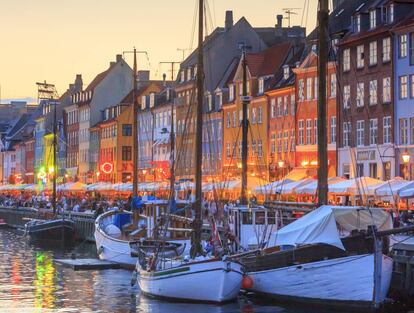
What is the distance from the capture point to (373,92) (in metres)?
71.7

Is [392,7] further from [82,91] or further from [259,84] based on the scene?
[82,91]

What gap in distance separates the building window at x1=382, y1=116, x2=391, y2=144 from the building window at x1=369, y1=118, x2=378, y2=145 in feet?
3.09

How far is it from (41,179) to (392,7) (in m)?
79.1

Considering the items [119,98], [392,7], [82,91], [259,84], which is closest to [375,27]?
[392,7]

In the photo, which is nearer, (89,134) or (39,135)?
(89,134)

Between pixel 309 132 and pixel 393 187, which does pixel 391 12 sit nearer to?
pixel 309 132

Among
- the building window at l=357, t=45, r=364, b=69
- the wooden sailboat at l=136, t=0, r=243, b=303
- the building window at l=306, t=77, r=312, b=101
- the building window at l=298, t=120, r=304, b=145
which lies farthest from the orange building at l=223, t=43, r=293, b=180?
the wooden sailboat at l=136, t=0, r=243, b=303

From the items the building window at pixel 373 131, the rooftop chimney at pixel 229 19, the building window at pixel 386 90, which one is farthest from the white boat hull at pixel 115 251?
the rooftop chimney at pixel 229 19

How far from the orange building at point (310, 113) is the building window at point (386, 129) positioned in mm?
6666

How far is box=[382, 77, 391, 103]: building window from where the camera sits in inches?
2756

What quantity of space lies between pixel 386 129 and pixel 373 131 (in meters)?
1.63

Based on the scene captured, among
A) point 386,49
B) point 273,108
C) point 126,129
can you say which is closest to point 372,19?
point 386,49

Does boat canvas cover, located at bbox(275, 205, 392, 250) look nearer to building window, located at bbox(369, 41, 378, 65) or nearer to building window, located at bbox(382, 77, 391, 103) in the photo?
building window, located at bbox(382, 77, 391, 103)

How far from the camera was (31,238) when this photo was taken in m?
76.8
